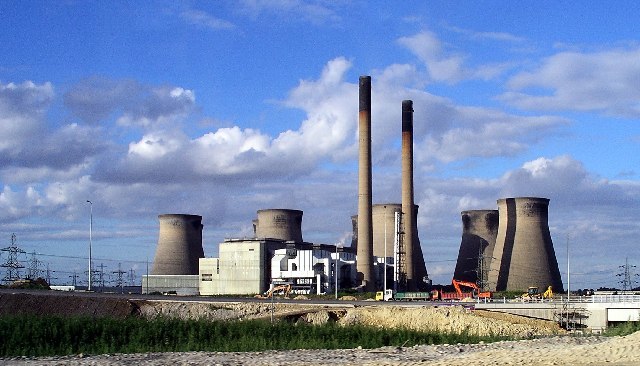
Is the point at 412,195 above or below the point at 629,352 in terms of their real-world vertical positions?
above

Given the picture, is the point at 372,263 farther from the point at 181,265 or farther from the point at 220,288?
the point at 181,265

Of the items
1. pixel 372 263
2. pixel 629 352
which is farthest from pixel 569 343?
pixel 372 263

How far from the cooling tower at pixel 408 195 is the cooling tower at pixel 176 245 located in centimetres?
2184

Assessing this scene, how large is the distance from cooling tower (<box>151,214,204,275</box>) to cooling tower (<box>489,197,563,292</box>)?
30582mm

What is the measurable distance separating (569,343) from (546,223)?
50.5 metres

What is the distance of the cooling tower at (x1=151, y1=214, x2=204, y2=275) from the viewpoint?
8369 centimetres

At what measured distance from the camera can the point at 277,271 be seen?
2965 inches

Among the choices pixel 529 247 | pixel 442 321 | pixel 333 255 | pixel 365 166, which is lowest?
pixel 442 321

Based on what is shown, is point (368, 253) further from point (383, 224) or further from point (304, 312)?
point (304, 312)

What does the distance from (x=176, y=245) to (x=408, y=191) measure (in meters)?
24.2

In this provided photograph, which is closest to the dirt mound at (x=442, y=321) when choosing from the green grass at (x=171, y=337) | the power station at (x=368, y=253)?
the green grass at (x=171, y=337)

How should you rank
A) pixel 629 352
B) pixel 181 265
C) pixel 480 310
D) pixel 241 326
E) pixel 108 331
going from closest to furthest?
pixel 629 352 < pixel 108 331 < pixel 241 326 < pixel 480 310 < pixel 181 265

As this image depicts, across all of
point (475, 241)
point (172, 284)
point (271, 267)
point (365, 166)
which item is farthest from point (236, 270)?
point (475, 241)

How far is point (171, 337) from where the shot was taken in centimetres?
3152
